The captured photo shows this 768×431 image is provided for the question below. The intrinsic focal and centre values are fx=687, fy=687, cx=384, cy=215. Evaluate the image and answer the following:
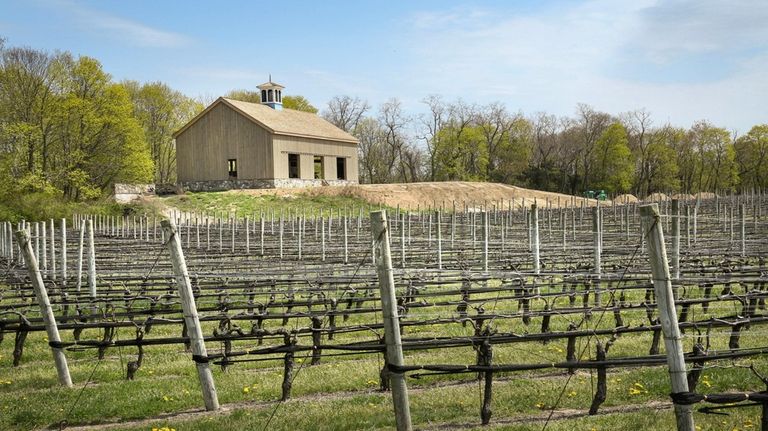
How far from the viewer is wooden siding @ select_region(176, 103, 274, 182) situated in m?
43.9

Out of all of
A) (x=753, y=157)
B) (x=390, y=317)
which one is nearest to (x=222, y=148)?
(x=390, y=317)

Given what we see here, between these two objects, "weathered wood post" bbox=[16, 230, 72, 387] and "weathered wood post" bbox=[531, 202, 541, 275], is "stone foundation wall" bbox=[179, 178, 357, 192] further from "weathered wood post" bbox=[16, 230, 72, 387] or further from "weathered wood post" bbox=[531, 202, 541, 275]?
"weathered wood post" bbox=[16, 230, 72, 387]

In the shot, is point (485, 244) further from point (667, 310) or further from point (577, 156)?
point (577, 156)

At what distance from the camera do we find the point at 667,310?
471 centimetres

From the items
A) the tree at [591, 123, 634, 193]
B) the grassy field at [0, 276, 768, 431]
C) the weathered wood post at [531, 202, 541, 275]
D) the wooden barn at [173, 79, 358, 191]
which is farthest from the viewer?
the tree at [591, 123, 634, 193]

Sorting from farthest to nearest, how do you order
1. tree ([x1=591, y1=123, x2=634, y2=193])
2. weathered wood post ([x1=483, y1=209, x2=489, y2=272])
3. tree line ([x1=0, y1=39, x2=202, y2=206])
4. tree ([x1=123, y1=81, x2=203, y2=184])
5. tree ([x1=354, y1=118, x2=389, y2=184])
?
tree ([x1=354, y1=118, x2=389, y2=184])
tree ([x1=591, y1=123, x2=634, y2=193])
tree ([x1=123, y1=81, x2=203, y2=184])
tree line ([x1=0, y1=39, x2=202, y2=206])
weathered wood post ([x1=483, y1=209, x2=489, y2=272])

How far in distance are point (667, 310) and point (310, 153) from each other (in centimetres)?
4311

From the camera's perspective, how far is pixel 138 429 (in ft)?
20.5

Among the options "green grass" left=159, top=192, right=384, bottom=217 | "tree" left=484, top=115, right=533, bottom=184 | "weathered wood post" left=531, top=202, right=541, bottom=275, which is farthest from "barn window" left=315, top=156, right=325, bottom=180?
"weathered wood post" left=531, top=202, right=541, bottom=275

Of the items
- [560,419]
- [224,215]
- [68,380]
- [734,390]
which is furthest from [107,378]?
[224,215]

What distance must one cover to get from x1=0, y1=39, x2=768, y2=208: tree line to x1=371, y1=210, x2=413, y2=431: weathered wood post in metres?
37.6

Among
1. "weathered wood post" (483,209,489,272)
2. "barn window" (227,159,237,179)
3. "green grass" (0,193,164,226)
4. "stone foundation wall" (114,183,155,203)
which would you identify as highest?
"barn window" (227,159,237,179)

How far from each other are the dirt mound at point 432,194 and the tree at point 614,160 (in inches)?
425

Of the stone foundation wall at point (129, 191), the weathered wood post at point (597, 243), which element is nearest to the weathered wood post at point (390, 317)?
the weathered wood post at point (597, 243)
